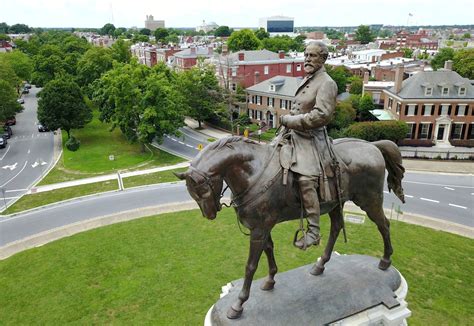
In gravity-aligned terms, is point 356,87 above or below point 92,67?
below

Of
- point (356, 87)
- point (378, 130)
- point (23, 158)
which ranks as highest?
point (356, 87)

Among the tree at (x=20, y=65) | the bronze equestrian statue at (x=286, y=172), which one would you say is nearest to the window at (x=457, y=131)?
the bronze equestrian statue at (x=286, y=172)

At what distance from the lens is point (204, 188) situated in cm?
878

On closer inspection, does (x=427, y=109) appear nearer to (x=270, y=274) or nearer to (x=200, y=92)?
(x=200, y=92)

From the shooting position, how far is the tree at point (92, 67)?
62.0m

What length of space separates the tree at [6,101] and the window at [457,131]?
55414 mm

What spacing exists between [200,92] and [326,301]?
1729 inches

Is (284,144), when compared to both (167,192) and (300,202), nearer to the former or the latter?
(300,202)

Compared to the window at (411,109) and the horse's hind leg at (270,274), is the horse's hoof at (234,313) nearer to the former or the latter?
the horse's hind leg at (270,274)

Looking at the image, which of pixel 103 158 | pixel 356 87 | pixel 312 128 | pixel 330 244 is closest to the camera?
pixel 312 128

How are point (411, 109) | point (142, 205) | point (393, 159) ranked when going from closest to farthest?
point (393, 159), point (142, 205), point (411, 109)

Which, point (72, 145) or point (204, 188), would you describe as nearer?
point (204, 188)

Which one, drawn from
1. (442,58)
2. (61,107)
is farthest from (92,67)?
(442,58)

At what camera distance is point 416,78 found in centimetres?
4506
